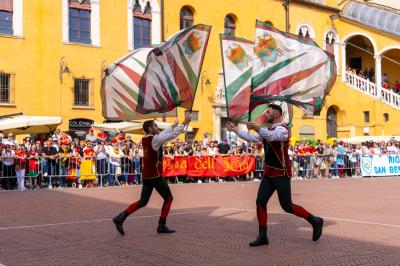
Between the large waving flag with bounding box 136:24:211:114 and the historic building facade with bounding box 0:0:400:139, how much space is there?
1920 cm

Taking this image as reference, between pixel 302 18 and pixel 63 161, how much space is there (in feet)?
79.0

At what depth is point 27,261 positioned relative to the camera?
24.5ft

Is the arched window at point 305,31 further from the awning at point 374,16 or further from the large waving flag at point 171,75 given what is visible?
the large waving flag at point 171,75

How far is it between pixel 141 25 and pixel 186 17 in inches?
128

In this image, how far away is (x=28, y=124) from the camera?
22328 mm

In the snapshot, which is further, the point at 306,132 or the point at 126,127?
the point at 306,132

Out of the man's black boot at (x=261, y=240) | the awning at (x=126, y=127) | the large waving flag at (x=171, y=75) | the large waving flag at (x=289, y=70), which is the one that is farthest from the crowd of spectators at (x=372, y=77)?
the man's black boot at (x=261, y=240)

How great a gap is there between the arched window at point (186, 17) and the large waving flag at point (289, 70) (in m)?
25.0

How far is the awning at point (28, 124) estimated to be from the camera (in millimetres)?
22094

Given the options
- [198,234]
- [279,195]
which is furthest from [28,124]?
[279,195]

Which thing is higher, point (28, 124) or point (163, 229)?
point (28, 124)

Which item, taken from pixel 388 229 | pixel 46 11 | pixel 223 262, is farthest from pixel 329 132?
pixel 223 262

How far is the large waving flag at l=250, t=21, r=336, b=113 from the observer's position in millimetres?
9469

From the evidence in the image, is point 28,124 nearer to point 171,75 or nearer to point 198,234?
point 171,75
